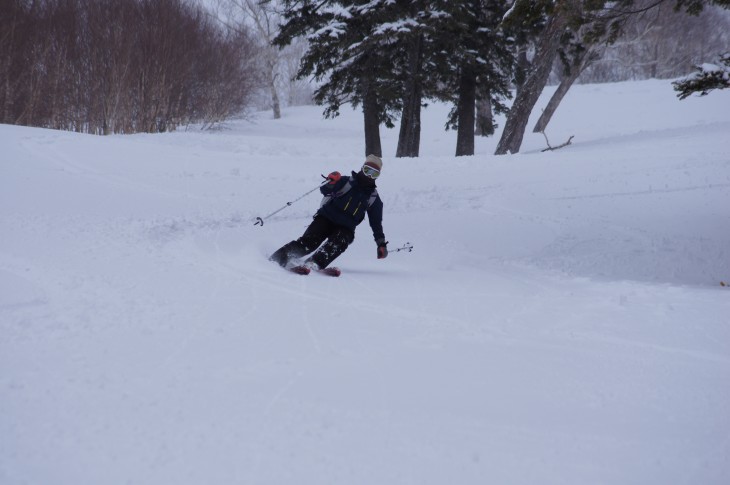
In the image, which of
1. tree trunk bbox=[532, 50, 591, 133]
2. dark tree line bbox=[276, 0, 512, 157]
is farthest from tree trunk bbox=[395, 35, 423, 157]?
tree trunk bbox=[532, 50, 591, 133]

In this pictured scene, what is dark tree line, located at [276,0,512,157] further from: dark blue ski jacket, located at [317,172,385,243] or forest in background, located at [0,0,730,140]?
dark blue ski jacket, located at [317,172,385,243]

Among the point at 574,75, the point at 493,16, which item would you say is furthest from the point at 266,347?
the point at 574,75

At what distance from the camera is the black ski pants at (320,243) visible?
5.68m

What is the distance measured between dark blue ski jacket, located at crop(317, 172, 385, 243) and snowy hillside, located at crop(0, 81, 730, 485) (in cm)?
62

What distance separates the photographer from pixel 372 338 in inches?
146

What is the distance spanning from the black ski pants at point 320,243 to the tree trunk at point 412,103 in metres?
8.11

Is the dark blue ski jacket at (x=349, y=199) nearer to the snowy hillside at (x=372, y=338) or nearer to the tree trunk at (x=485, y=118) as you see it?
the snowy hillside at (x=372, y=338)

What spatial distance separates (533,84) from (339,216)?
28.0 feet

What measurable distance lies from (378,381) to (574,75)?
19.5 m

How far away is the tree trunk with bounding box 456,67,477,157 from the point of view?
14.0m

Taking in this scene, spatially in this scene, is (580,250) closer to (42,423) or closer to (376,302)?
(376,302)

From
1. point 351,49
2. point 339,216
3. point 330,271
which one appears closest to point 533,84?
point 351,49

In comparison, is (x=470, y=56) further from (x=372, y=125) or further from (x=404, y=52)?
(x=372, y=125)

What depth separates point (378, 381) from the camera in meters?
3.04
